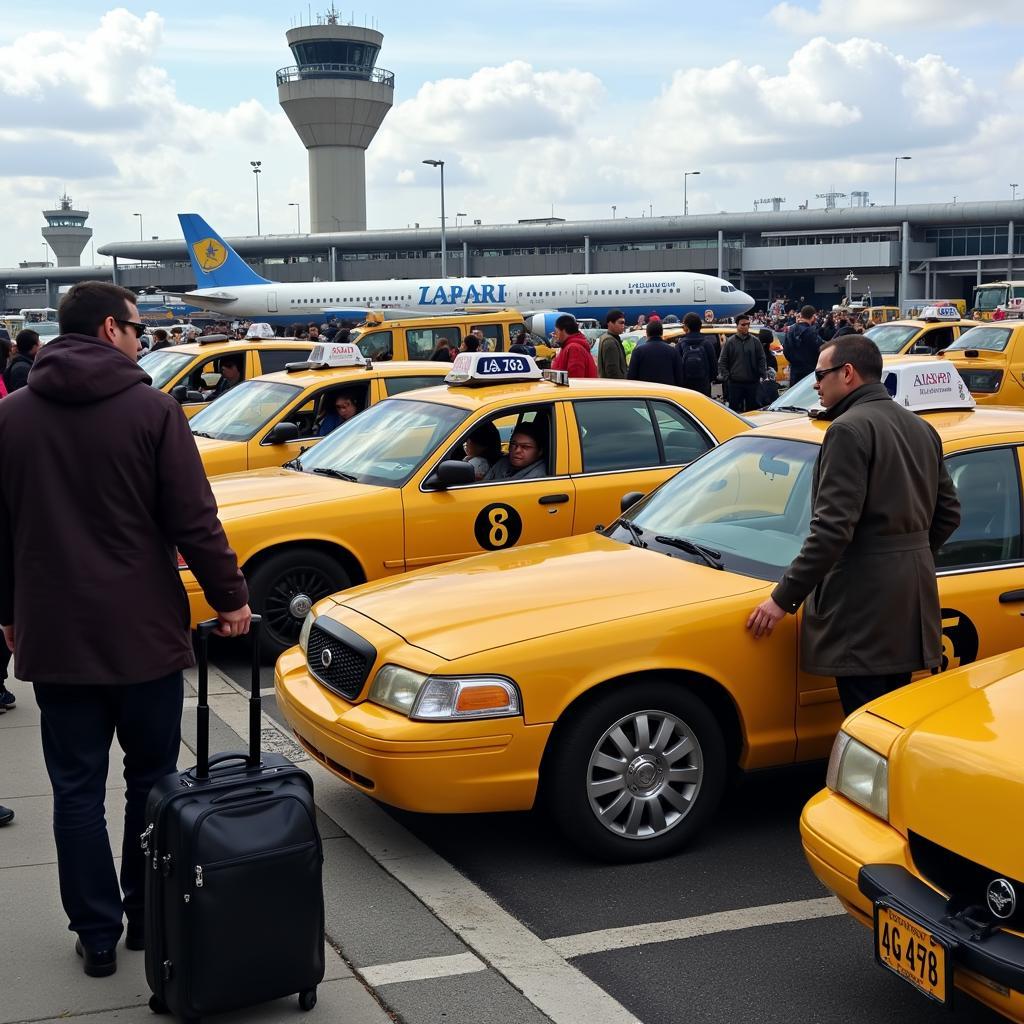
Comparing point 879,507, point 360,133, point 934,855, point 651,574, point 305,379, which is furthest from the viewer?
point 360,133

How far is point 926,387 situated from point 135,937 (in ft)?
12.7

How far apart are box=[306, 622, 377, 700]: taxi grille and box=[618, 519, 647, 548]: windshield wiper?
1370mm

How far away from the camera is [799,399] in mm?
13320

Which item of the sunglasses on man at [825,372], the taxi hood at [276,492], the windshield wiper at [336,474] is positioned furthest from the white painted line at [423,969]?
the windshield wiper at [336,474]

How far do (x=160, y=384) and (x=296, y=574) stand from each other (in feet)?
23.4

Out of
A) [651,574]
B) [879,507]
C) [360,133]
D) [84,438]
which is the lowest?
[651,574]

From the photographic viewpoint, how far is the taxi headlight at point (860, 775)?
12.1 feet

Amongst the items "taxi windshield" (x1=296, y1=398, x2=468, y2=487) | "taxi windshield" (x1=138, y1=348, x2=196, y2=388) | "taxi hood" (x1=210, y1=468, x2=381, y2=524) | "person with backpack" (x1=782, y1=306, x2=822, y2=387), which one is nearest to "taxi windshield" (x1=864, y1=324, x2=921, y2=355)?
"person with backpack" (x1=782, y1=306, x2=822, y2=387)

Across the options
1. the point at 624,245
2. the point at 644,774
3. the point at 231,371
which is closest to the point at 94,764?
the point at 644,774

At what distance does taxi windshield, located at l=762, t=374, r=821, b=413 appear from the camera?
13.1m

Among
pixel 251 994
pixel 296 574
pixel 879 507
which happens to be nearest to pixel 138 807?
pixel 251 994

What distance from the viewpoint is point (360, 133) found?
104 m

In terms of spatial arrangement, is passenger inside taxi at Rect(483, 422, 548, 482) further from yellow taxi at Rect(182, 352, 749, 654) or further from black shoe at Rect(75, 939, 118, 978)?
black shoe at Rect(75, 939, 118, 978)

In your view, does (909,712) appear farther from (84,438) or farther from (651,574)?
(84,438)
